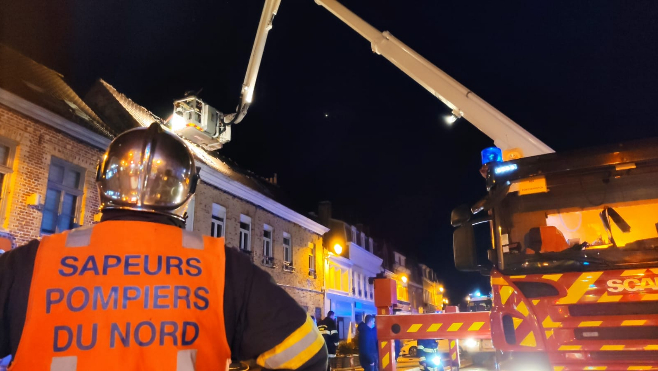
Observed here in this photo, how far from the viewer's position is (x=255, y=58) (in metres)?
16.6

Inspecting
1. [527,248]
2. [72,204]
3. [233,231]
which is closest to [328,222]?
[233,231]

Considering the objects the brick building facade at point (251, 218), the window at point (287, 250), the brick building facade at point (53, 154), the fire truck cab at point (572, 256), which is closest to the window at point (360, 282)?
the brick building facade at point (251, 218)

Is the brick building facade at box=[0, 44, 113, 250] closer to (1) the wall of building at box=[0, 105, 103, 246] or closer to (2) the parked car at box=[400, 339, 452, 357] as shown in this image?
(1) the wall of building at box=[0, 105, 103, 246]

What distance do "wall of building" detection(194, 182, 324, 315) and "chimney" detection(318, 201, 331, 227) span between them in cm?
373

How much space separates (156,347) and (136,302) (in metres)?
0.17

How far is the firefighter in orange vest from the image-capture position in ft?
4.85

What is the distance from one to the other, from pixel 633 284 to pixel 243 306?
367 centimetres

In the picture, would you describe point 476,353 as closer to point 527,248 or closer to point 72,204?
point 527,248

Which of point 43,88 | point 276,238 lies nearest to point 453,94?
point 43,88

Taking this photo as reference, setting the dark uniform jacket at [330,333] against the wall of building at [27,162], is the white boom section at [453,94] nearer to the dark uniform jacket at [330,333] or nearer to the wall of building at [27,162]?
the dark uniform jacket at [330,333]

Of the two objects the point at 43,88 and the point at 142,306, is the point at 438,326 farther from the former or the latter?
the point at 43,88

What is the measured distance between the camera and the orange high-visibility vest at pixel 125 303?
4.81 ft

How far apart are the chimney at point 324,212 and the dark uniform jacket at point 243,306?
2734cm

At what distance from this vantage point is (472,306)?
17.0m
